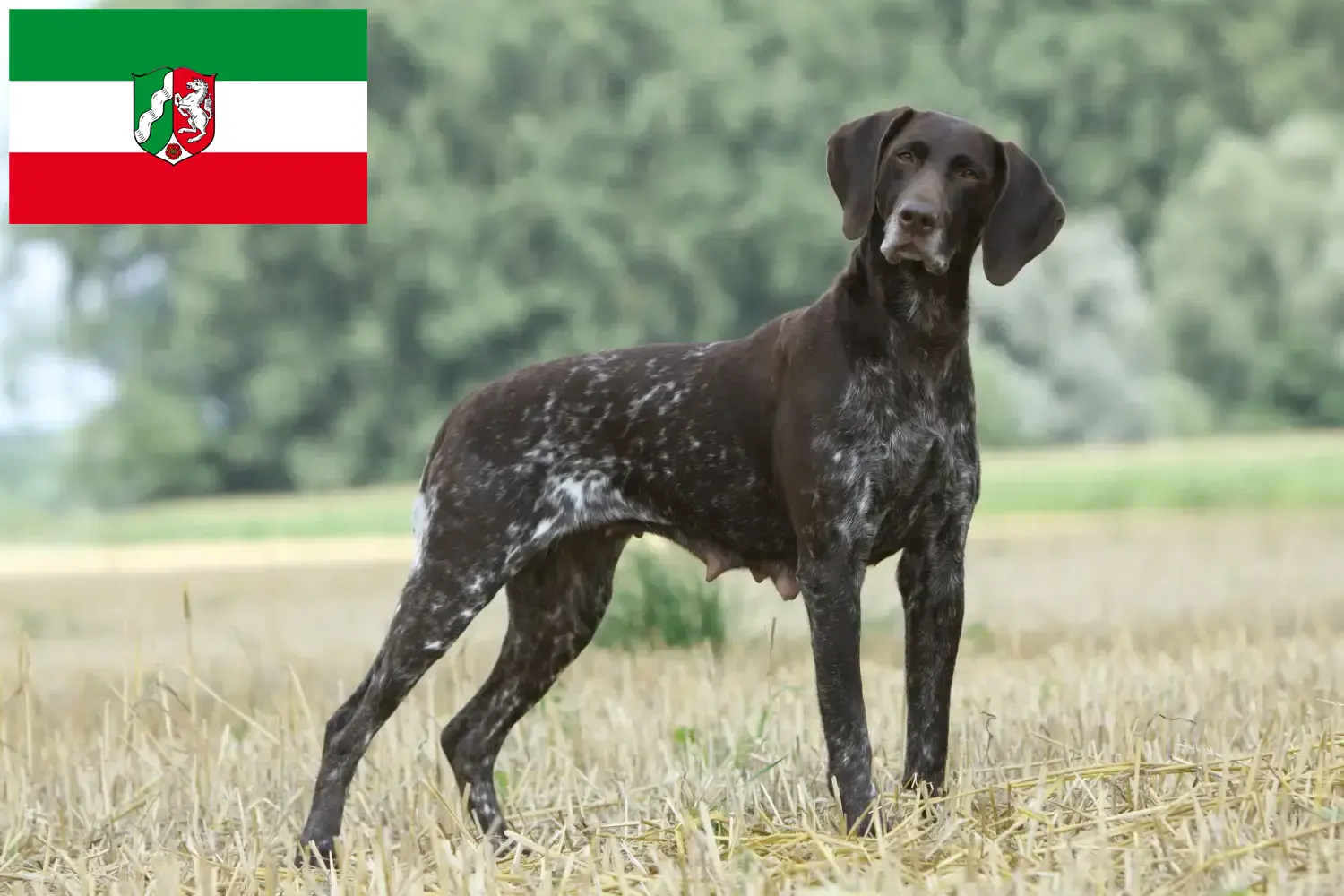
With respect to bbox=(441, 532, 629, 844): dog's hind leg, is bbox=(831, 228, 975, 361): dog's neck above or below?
above

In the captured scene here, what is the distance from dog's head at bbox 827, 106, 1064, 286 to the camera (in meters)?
4.30

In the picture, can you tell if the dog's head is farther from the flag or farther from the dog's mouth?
the flag

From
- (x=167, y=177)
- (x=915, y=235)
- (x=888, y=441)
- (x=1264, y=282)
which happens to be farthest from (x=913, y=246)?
(x=1264, y=282)

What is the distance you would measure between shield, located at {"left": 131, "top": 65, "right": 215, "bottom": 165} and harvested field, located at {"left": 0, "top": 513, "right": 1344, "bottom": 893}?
118 inches

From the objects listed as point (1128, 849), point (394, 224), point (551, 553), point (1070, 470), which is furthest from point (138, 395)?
point (1128, 849)

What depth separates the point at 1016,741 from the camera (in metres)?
5.38

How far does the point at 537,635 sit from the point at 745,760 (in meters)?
0.80

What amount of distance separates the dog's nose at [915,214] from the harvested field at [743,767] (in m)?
1.48

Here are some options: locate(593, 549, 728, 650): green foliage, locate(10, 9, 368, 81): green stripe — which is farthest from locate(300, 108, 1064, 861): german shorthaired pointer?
locate(10, 9, 368, 81): green stripe

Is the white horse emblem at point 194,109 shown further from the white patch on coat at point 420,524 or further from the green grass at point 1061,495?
the green grass at point 1061,495

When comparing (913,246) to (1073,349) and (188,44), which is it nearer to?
(188,44)

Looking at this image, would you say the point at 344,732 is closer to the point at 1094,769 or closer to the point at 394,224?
the point at 1094,769

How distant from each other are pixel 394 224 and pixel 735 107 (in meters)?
7.15

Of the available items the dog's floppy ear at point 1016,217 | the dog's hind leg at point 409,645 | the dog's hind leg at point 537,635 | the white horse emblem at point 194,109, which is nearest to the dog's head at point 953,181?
the dog's floppy ear at point 1016,217
